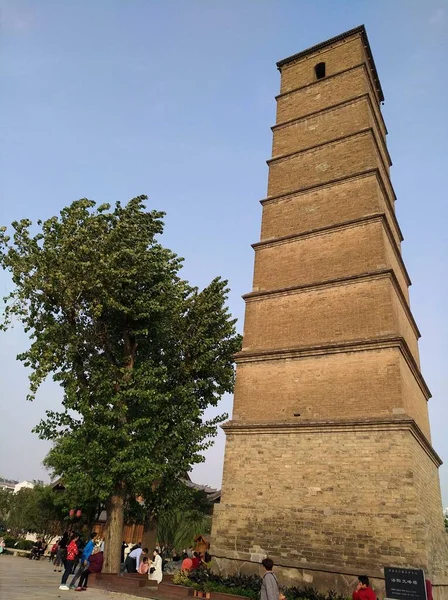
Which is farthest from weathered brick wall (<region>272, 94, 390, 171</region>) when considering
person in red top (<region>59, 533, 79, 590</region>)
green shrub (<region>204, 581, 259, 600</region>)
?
person in red top (<region>59, 533, 79, 590</region>)

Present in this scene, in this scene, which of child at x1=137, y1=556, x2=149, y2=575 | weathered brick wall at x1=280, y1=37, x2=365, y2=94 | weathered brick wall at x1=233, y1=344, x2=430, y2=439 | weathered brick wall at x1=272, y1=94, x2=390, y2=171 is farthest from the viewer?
weathered brick wall at x1=280, y1=37, x2=365, y2=94

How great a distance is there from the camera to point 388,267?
14617mm

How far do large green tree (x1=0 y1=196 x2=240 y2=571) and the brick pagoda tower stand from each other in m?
2.67

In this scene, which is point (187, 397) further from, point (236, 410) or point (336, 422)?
Answer: point (336, 422)

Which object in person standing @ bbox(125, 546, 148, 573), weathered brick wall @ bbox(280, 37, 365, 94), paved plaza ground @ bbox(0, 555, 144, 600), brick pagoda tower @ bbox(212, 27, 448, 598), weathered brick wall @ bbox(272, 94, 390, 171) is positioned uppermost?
weathered brick wall @ bbox(280, 37, 365, 94)

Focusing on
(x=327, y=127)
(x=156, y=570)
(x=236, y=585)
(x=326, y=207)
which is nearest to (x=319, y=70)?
(x=327, y=127)

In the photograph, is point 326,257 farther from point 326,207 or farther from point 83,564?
point 83,564

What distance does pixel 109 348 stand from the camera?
16172 mm

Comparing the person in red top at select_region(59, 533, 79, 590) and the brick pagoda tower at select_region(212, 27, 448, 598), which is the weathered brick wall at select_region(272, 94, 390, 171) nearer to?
the brick pagoda tower at select_region(212, 27, 448, 598)

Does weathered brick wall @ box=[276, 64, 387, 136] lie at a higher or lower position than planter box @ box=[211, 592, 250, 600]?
higher

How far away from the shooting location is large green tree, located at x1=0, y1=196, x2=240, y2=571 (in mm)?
13906

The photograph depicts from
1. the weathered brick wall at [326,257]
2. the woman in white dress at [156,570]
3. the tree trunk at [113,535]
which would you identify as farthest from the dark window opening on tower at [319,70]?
the woman in white dress at [156,570]

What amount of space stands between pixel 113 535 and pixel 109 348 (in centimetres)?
584

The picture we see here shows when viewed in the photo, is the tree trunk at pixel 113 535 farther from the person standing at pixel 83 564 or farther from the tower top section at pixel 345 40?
the tower top section at pixel 345 40
